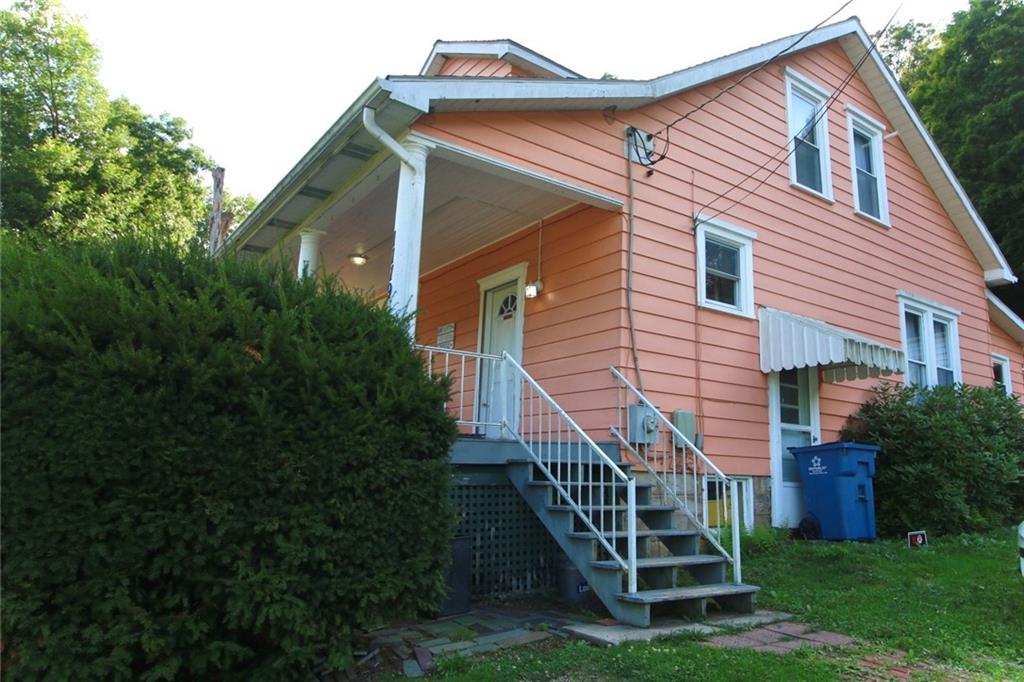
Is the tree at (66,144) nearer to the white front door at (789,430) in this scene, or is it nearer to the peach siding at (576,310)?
the peach siding at (576,310)

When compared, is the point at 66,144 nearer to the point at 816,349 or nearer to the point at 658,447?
the point at 658,447

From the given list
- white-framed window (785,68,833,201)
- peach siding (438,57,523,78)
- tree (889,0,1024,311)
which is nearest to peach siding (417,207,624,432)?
peach siding (438,57,523,78)

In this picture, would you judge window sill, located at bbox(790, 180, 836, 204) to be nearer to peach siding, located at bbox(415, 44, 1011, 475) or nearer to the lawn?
peach siding, located at bbox(415, 44, 1011, 475)

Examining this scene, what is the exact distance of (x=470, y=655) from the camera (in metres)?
3.85

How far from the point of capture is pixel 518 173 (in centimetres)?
622

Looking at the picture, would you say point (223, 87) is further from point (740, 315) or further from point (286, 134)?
point (740, 315)

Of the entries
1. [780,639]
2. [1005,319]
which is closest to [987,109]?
[1005,319]

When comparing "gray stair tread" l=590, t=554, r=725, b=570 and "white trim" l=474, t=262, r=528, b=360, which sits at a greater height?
"white trim" l=474, t=262, r=528, b=360

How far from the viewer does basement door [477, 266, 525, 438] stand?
811 centimetres

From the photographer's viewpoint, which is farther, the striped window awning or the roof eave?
the striped window awning

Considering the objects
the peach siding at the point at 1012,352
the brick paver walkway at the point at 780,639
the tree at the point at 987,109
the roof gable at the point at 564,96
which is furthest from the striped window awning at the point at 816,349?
the tree at the point at 987,109

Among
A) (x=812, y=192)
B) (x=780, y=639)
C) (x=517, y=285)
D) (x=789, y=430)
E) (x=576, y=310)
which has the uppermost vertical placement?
(x=812, y=192)

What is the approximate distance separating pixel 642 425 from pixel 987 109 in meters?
15.8

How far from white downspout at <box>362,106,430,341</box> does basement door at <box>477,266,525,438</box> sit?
270 centimetres
